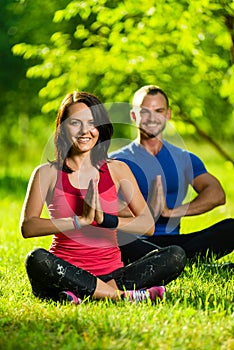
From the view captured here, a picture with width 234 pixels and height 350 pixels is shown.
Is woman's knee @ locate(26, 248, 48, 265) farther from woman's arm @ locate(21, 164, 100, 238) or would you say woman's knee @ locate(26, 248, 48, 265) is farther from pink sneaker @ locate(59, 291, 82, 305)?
pink sneaker @ locate(59, 291, 82, 305)

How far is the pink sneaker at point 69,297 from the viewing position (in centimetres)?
495

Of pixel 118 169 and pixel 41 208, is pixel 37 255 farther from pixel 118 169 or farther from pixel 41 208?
pixel 118 169

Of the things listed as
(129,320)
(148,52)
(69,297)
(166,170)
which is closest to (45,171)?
(69,297)

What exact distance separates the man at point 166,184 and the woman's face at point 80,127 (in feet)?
4.07

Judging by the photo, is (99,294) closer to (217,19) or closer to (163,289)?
(163,289)

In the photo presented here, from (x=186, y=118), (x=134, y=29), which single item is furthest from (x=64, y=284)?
(x=186, y=118)

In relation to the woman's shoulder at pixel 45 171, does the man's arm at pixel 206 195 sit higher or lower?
lower

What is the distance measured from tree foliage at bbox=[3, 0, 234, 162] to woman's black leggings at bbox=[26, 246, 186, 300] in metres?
2.96

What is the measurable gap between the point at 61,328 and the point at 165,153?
119 inches

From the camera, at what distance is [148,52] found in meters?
9.59

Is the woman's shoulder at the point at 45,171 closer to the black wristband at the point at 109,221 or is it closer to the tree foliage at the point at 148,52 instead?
the black wristband at the point at 109,221

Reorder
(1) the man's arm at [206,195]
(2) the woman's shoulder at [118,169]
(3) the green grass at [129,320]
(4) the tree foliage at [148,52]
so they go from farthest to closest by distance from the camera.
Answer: (4) the tree foliage at [148,52]
(1) the man's arm at [206,195]
(2) the woman's shoulder at [118,169]
(3) the green grass at [129,320]

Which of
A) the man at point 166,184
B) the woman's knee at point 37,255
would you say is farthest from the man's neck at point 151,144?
the woman's knee at point 37,255

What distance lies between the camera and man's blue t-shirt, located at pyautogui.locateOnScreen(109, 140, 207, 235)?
22.3 feet
